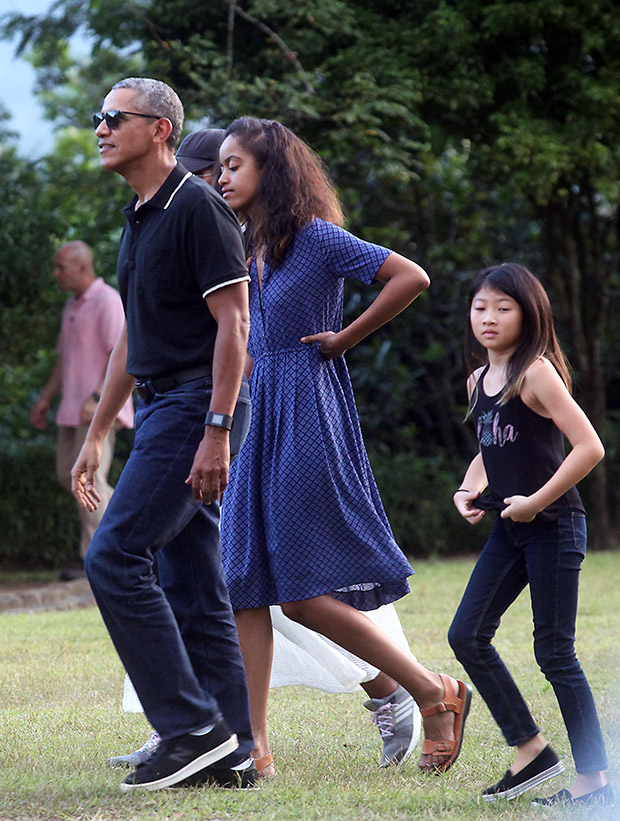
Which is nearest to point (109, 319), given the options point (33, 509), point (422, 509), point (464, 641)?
point (33, 509)

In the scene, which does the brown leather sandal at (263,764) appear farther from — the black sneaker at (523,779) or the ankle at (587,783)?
the ankle at (587,783)

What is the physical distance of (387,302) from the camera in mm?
3514

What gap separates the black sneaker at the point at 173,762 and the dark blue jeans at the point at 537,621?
766mm

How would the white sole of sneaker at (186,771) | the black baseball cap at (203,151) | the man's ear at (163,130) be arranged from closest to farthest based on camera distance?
the white sole of sneaker at (186,771), the man's ear at (163,130), the black baseball cap at (203,151)

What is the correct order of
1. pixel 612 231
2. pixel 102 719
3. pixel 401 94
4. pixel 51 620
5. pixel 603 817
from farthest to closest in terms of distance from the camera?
1. pixel 612 231
2. pixel 401 94
3. pixel 51 620
4. pixel 102 719
5. pixel 603 817

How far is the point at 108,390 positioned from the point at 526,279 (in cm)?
134

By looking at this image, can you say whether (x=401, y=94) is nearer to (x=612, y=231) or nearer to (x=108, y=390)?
(x=612, y=231)

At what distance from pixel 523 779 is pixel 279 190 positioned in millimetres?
1899

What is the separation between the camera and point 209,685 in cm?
333

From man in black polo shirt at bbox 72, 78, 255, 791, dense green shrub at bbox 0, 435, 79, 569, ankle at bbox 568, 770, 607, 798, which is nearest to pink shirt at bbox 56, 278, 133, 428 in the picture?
dense green shrub at bbox 0, 435, 79, 569

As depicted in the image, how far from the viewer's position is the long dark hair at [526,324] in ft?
10.8

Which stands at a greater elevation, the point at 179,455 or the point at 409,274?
the point at 409,274

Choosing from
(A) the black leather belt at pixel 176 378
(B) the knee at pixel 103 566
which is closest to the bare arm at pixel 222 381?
(A) the black leather belt at pixel 176 378

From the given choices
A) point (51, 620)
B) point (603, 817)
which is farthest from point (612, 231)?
point (603, 817)
